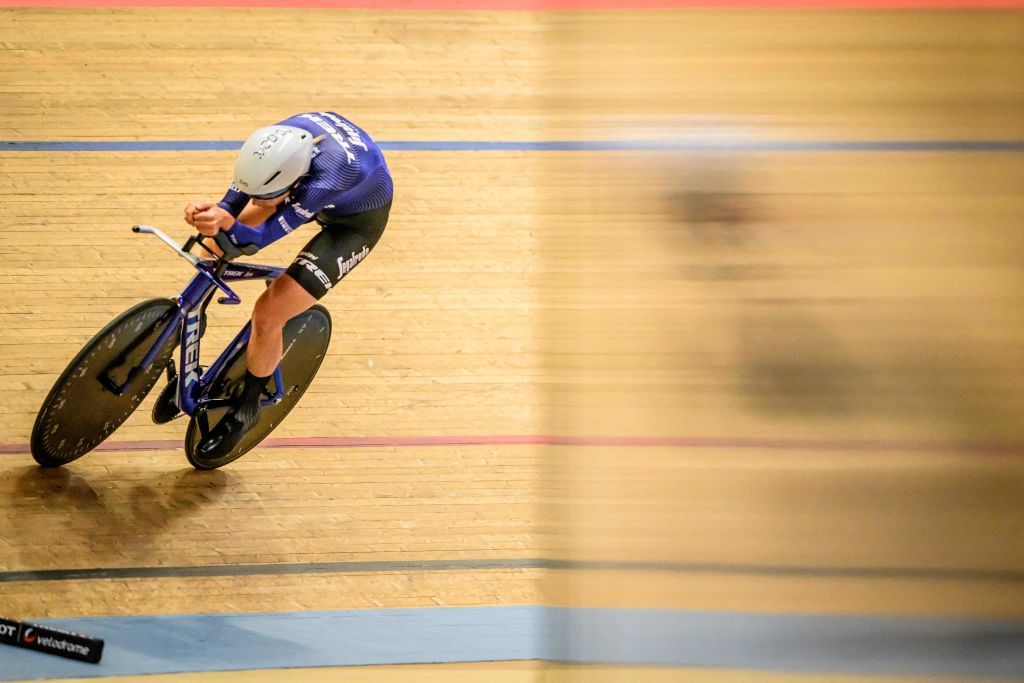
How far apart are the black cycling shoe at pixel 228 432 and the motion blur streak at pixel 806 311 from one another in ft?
7.52

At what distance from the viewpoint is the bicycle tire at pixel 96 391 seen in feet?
9.98

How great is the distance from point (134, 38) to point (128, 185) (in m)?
0.96

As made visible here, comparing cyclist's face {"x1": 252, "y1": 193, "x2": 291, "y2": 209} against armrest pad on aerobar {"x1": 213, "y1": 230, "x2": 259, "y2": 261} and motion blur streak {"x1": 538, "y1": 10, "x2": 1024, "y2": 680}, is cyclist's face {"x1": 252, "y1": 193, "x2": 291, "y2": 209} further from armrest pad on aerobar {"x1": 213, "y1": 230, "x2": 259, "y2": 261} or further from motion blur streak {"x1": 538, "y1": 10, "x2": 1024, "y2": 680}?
motion blur streak {"x1": 538, "y1": 10, "x2": 1024, "y2": 680}

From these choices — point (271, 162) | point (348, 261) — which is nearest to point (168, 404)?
point (348, 261)

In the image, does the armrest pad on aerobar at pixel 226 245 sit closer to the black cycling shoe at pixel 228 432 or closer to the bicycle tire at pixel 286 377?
the bicycle tire at pixel 286 377

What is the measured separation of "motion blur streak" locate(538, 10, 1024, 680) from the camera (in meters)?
0.64

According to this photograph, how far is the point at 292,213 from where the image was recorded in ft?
9.32

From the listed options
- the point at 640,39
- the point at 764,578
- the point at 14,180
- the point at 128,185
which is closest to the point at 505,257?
the point at 128,185

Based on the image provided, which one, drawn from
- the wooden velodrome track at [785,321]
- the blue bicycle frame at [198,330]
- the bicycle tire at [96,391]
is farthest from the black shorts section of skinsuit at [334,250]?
the wooden velodrome track at [785,321]

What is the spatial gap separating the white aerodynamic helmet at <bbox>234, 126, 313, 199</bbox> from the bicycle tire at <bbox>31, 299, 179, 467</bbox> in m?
0.52

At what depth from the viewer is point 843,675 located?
654 mm

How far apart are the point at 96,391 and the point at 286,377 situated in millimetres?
556

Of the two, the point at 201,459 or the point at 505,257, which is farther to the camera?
the point at 505,257

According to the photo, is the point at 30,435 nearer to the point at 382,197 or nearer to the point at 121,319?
the point at 121,319
